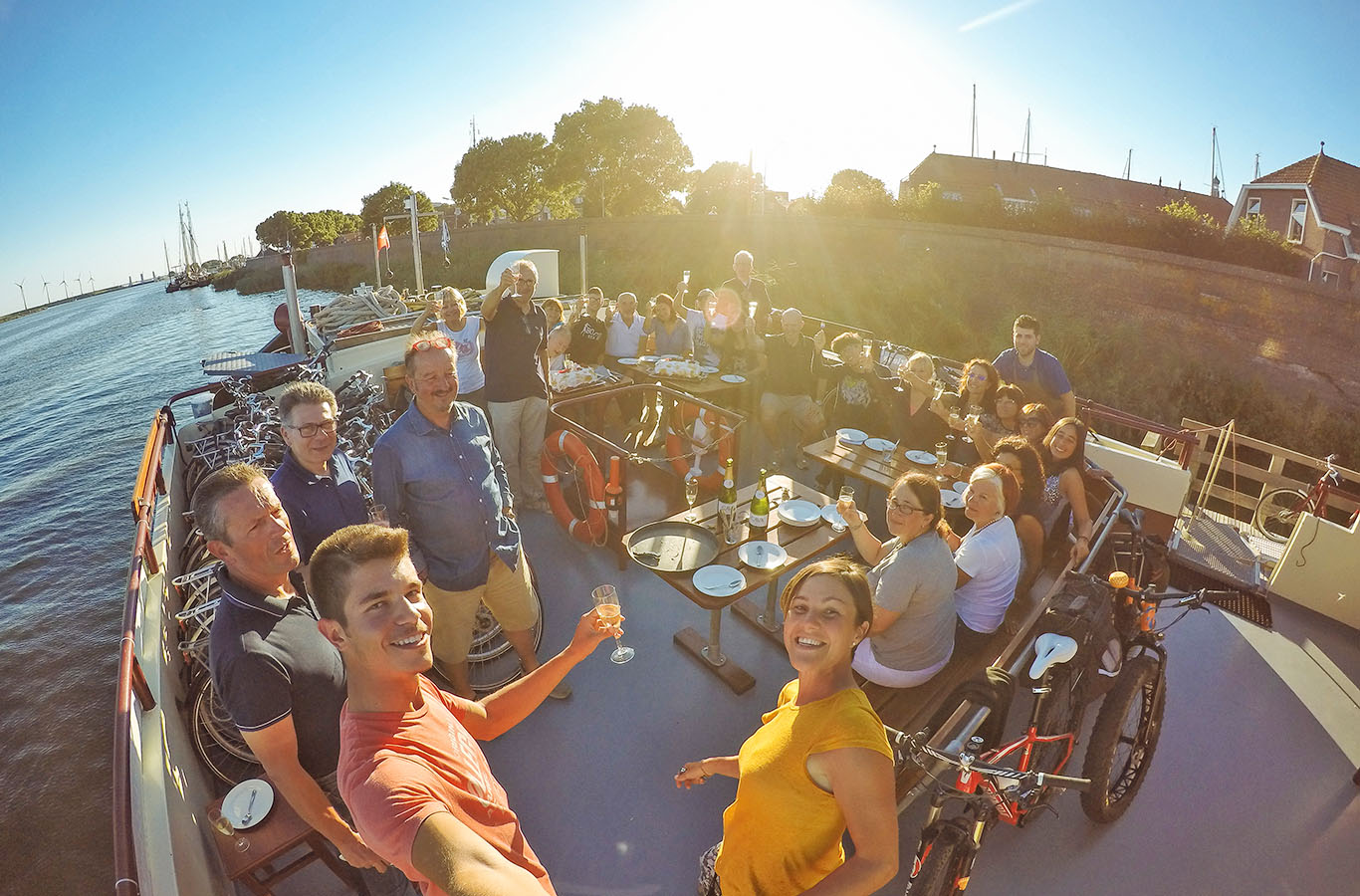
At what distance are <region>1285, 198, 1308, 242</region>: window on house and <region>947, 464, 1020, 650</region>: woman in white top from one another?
28.9 m

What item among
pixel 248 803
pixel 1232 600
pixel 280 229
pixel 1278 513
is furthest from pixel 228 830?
pixel 280 229

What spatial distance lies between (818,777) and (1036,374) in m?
4.71

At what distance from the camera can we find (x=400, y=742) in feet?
4.56

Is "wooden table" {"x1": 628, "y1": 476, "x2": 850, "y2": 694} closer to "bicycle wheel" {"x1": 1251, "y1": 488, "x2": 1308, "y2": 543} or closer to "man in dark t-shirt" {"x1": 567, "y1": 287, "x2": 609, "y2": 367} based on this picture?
"man in dark t-shirt" {"x1": 567, "y1": 287, "x2": 609, "y2": 367}

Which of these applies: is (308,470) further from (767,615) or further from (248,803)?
(767,615)

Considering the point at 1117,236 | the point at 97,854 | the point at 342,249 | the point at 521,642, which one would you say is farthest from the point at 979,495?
the point at 342,249

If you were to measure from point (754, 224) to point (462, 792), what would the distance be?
94.4 feet

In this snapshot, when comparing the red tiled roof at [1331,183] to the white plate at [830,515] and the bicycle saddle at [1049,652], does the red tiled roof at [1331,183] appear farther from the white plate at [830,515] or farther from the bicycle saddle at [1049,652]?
the bicycle saddle at [1049,652]

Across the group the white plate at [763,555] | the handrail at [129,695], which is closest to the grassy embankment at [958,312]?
the white plate at [763,555]

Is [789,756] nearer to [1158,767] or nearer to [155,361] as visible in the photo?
[1158,767]

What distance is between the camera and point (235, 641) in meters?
1.83

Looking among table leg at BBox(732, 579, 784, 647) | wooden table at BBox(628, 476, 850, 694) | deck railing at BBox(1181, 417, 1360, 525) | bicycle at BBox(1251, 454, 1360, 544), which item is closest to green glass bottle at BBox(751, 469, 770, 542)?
wooden table at BBox(628, 476, 850, 694)

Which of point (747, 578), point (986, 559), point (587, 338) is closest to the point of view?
point (986, 559)

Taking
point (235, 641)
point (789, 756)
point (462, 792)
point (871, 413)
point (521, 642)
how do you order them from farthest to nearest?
point (871, 413) < point (521, 642) < point (235, 641) < point (789, 756) < point (462, 792)
